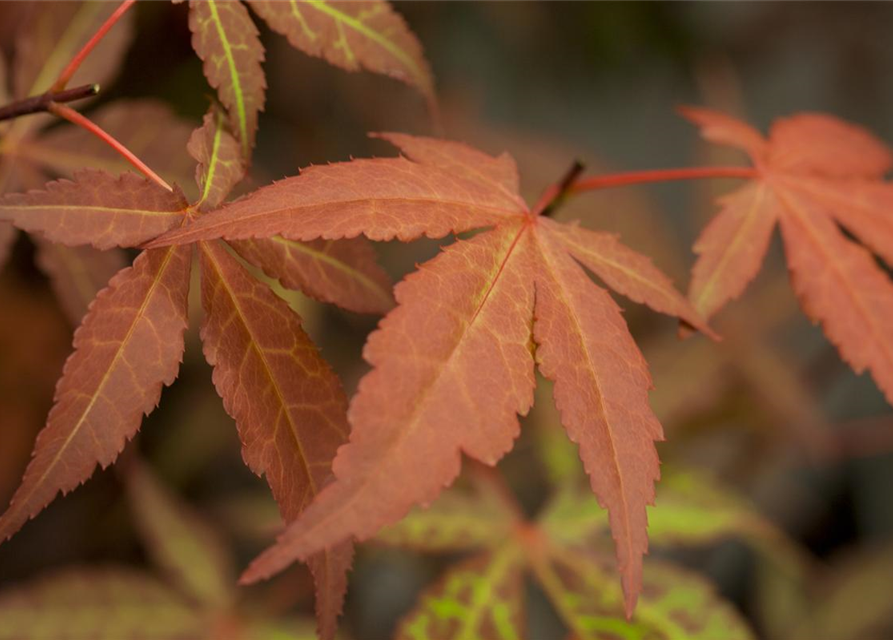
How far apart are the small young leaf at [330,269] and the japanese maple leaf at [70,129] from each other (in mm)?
216

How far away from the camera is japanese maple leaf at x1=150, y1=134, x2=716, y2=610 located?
1.23ft

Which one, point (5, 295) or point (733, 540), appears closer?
point (5, 295)

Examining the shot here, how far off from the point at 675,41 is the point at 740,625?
1436mm

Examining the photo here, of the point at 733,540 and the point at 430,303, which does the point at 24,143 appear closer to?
the point at 430,303

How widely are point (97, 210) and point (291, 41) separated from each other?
181mm

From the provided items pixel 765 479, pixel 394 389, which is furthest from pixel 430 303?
pixel 765 479

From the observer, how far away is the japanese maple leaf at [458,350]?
0.37 meters

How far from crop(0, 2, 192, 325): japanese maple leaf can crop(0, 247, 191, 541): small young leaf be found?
0.23 metres

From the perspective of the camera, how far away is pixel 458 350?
1.41 feet

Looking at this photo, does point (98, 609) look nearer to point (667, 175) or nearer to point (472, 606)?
point (472, 606)

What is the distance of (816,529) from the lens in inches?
71.4

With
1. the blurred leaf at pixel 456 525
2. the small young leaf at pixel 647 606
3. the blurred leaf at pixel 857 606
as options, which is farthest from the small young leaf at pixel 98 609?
the blurred leaf at pixel 857 606

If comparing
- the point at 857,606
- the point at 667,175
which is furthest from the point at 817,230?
the point at 857,606

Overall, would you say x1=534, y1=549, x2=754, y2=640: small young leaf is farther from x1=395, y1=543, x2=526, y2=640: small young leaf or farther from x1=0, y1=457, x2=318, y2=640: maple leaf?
x1=0, y1=457, x2=318, y2=640: maple leaf
